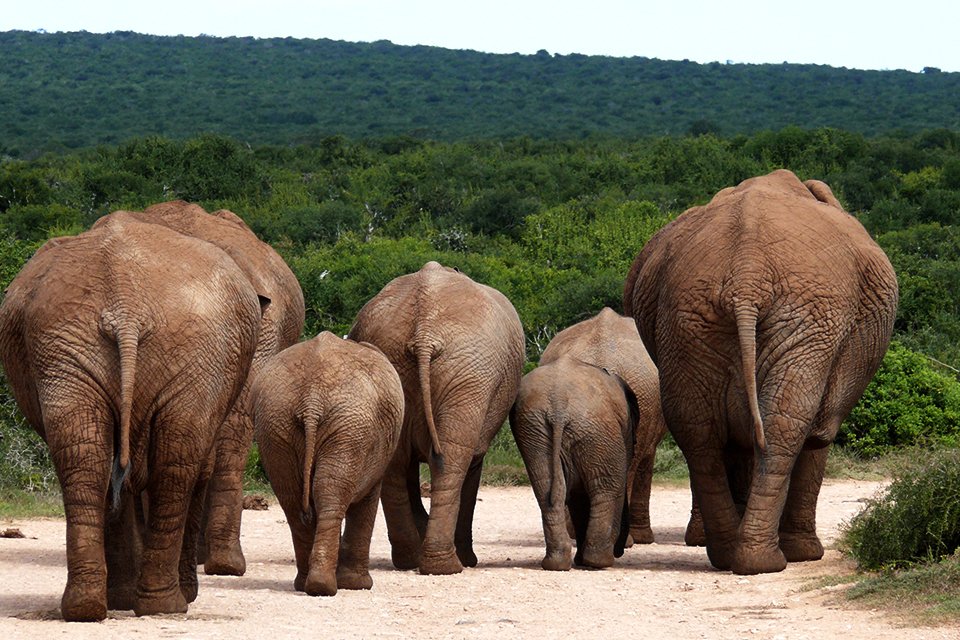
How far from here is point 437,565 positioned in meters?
10.2

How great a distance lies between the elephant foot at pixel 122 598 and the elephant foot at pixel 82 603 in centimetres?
48

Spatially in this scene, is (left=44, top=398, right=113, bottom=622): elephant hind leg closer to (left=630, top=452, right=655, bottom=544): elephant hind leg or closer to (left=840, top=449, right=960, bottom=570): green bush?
(left=840, top=449, right=960, bottom=570): green bush

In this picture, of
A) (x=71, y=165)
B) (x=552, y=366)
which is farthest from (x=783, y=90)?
(x=552, y=366)

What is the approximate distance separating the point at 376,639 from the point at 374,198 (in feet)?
114

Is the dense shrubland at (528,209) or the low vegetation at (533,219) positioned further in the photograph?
the dense shrubland at (528,209)

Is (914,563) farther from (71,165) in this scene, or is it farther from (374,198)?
(71,165)

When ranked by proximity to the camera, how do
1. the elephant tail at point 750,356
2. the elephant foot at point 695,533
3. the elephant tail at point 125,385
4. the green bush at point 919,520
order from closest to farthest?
the elephant tail at point 125,385 < the green bush at point 919,520 < the elephant tail at point 750,356 < the elephant foot at point 695,533

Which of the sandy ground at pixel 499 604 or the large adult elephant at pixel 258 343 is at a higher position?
the large adult elephant at pixel 258 343

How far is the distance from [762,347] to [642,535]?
292 cm

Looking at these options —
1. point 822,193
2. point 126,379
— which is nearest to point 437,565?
point 126,379

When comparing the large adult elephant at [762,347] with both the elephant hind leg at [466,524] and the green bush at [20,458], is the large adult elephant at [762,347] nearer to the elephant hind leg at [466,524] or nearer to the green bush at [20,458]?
the elephant hind leg at [466,524]

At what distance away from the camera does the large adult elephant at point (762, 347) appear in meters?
9.77

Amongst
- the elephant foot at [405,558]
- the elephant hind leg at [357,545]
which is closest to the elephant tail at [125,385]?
the elephant hind leg at [357,545]

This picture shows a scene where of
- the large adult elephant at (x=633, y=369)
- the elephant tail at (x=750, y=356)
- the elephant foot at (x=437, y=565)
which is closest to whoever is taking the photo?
the elephant tail at (x=750, y=356)
